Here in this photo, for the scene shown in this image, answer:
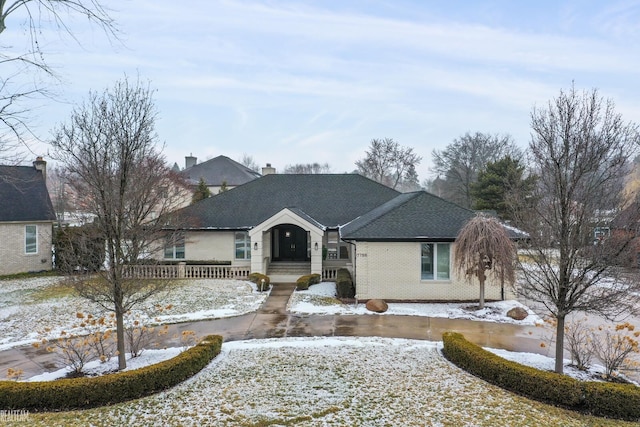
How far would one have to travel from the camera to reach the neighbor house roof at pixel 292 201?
75.7 feet

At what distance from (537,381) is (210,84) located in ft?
58.8

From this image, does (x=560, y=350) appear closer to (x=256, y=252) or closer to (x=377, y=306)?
(x=377, y=306)

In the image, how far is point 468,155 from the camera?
55.8m

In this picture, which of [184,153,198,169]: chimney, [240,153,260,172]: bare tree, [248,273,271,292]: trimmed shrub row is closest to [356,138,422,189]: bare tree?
[184,153,198,169]: chimney

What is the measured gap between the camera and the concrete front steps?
20844mm

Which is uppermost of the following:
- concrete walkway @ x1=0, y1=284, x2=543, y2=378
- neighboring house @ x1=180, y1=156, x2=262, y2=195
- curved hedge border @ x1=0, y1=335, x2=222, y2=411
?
neighboring house @ x1=180, y1=156, x2=262, y2=195

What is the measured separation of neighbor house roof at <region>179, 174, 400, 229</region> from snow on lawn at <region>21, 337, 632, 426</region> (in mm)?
13888

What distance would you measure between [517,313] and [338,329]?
6.32 m

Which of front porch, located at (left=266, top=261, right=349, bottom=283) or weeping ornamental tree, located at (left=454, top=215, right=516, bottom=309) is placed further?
front porch, located at (left=266, top=261, right=349, bottom=283)

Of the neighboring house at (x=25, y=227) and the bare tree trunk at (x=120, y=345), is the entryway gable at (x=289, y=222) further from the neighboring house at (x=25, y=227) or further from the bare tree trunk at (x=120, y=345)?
the neighboring house at (x=25, y=227)

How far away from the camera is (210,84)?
63.9 feet

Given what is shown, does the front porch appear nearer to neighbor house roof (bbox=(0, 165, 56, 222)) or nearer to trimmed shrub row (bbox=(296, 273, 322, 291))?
trimmed shrub row (bbox=(296, 273, 322, 291))

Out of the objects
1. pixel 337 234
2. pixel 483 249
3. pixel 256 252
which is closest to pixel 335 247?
pixel 337 234

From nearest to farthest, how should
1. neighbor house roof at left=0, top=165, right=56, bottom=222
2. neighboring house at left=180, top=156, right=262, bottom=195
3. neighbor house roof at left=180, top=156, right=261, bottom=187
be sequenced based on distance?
neighbor house roof at left=0, top=165, right=56, bottom=222 → neighboring house at left=180, top=156, right=262, bottom=195 → neighbor house roof at left=180, top=156, right=261, bottom=187
